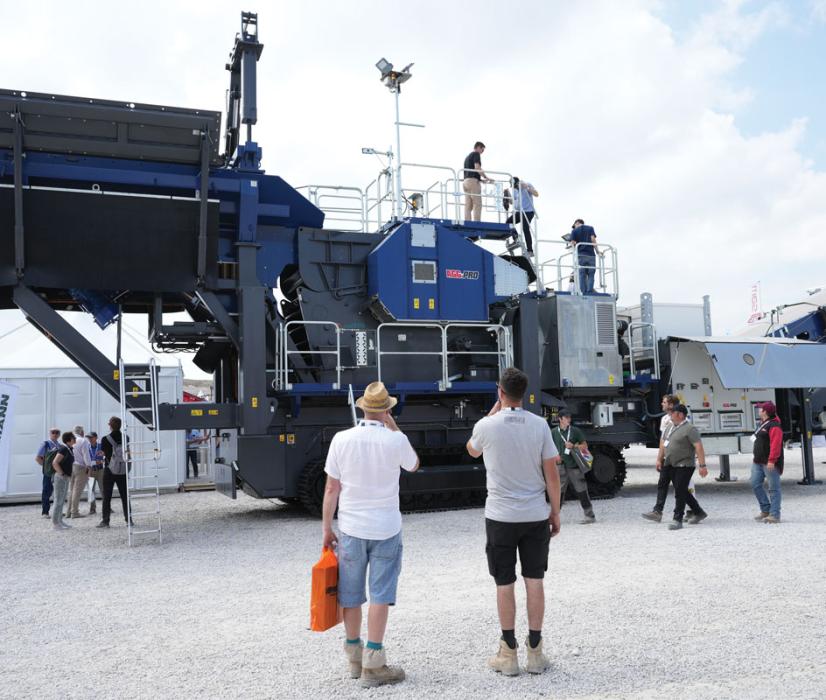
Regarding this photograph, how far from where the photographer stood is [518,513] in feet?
15.6

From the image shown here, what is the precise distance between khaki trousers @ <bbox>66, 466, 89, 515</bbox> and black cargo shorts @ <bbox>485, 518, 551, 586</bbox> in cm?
1069

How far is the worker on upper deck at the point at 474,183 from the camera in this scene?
1365cm

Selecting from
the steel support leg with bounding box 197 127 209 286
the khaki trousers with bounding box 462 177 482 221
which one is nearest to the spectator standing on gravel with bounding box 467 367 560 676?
the steel support leg with bounding box 197 127 209 286

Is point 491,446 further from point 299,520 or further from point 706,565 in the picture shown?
point 299,520

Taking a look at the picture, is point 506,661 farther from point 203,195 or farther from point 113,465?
point 113,465

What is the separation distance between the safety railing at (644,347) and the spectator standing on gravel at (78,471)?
9.49 metres

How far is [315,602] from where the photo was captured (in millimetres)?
4613

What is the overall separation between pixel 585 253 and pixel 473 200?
2.21m

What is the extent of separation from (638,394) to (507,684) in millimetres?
10319

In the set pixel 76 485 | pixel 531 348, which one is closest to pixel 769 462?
pixel 531 348

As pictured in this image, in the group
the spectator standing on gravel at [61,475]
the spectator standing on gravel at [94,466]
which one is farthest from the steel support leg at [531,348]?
the spectator standing on gravel at [61,475]

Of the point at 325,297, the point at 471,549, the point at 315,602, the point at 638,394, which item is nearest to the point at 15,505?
the point at 325,297

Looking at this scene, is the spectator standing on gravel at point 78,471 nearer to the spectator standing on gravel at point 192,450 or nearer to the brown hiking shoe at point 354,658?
the spectator standing on gravel at point 192,450

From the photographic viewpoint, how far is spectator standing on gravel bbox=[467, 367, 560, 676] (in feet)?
15.5
